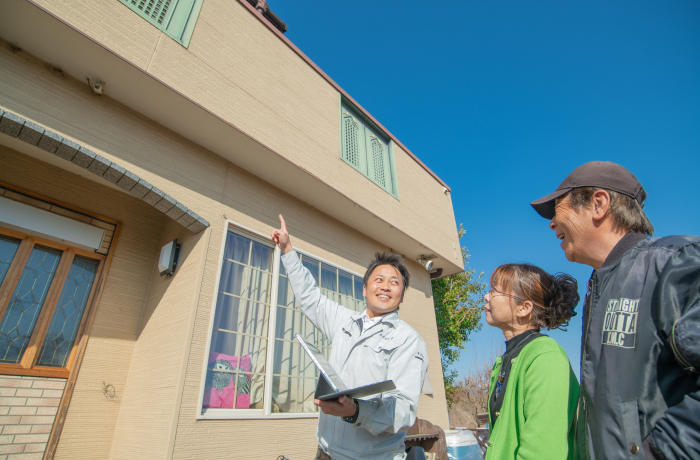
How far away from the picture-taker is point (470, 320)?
1040 cm

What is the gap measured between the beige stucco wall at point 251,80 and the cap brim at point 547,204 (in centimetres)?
346

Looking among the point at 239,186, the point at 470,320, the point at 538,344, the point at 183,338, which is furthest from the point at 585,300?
the point at 470,320

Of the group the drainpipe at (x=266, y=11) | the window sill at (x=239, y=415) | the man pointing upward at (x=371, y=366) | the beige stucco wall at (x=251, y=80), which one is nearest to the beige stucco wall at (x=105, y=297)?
the window sill at (x=239, y=415)

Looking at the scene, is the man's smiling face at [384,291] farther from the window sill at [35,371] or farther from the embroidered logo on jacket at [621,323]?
the window sill at [35,371]

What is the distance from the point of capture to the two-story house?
314 cm

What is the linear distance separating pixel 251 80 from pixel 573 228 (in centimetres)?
444

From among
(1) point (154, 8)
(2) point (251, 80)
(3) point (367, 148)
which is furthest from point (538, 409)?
(3) point (367, 148)

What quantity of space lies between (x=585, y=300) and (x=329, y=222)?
4.65 metres

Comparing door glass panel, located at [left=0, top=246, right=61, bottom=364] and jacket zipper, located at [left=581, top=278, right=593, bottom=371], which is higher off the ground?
door glass panel, located at [left=0, top=246, right=61, bottom=364]

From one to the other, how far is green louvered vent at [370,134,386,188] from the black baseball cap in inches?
203

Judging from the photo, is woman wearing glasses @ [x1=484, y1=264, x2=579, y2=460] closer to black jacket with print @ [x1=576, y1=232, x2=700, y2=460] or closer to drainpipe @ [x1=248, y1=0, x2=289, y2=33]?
black jacket with print @ [x1=576, y1=232, x2=700, y2=460]

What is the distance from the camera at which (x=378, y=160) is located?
7082mm

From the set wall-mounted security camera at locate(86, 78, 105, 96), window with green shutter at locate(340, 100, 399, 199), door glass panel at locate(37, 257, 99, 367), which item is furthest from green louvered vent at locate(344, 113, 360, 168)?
door glass panel at locate(37, 257, 99, 367)

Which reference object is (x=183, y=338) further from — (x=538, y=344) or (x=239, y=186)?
(x=538, y=344)
